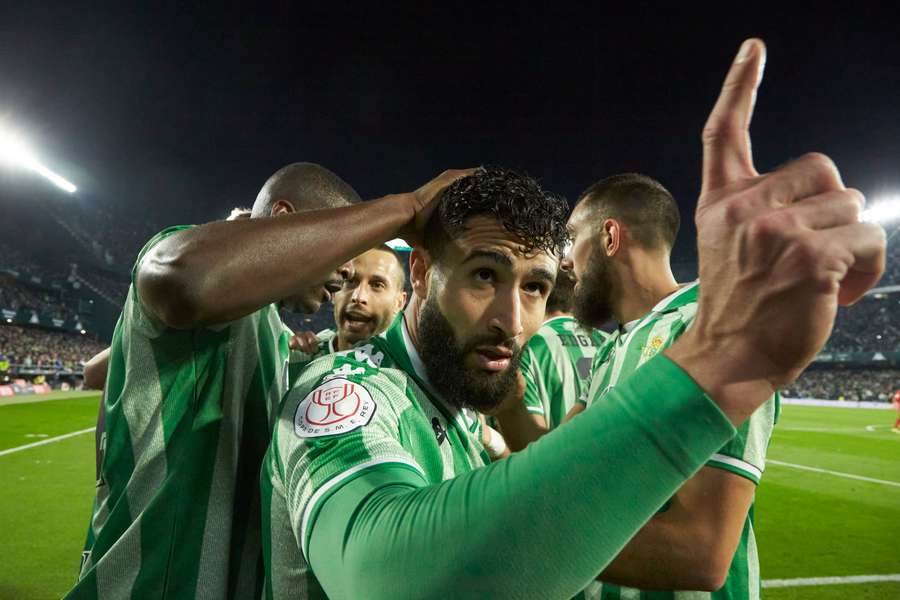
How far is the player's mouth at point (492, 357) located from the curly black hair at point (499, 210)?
0.32 meters

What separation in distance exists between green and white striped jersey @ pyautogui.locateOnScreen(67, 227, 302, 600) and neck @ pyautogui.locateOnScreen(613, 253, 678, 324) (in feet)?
7.29

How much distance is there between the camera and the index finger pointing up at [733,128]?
30.5 inches

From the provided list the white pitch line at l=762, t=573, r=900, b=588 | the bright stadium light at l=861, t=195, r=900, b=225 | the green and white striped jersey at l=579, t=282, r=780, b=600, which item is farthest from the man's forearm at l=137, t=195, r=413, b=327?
the bright stadium light at l=861, t=195, r=900, b=225

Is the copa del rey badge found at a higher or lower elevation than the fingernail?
lower

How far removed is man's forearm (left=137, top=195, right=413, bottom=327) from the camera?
144 centimetres

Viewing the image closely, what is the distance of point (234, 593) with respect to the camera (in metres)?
1.77

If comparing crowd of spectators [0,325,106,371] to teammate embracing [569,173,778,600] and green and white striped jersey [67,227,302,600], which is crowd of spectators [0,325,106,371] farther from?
green and white striped jersey [67,227,302,600]

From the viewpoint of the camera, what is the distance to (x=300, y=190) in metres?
2.22

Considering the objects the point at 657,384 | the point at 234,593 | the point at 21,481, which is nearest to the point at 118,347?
the point at 234,593

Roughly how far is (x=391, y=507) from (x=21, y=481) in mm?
10125

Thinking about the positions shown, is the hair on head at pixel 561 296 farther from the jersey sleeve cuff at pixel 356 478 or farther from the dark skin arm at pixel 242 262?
the jersey sleeve cuff at pixel 356 478

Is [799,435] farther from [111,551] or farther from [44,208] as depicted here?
[44,208]

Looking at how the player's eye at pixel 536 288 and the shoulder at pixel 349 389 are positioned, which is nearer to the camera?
the shoulder at pixel 349 389

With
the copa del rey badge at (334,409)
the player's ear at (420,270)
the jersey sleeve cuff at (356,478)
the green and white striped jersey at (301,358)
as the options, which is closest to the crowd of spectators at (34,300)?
the green and white striped jersey at (301,358)
